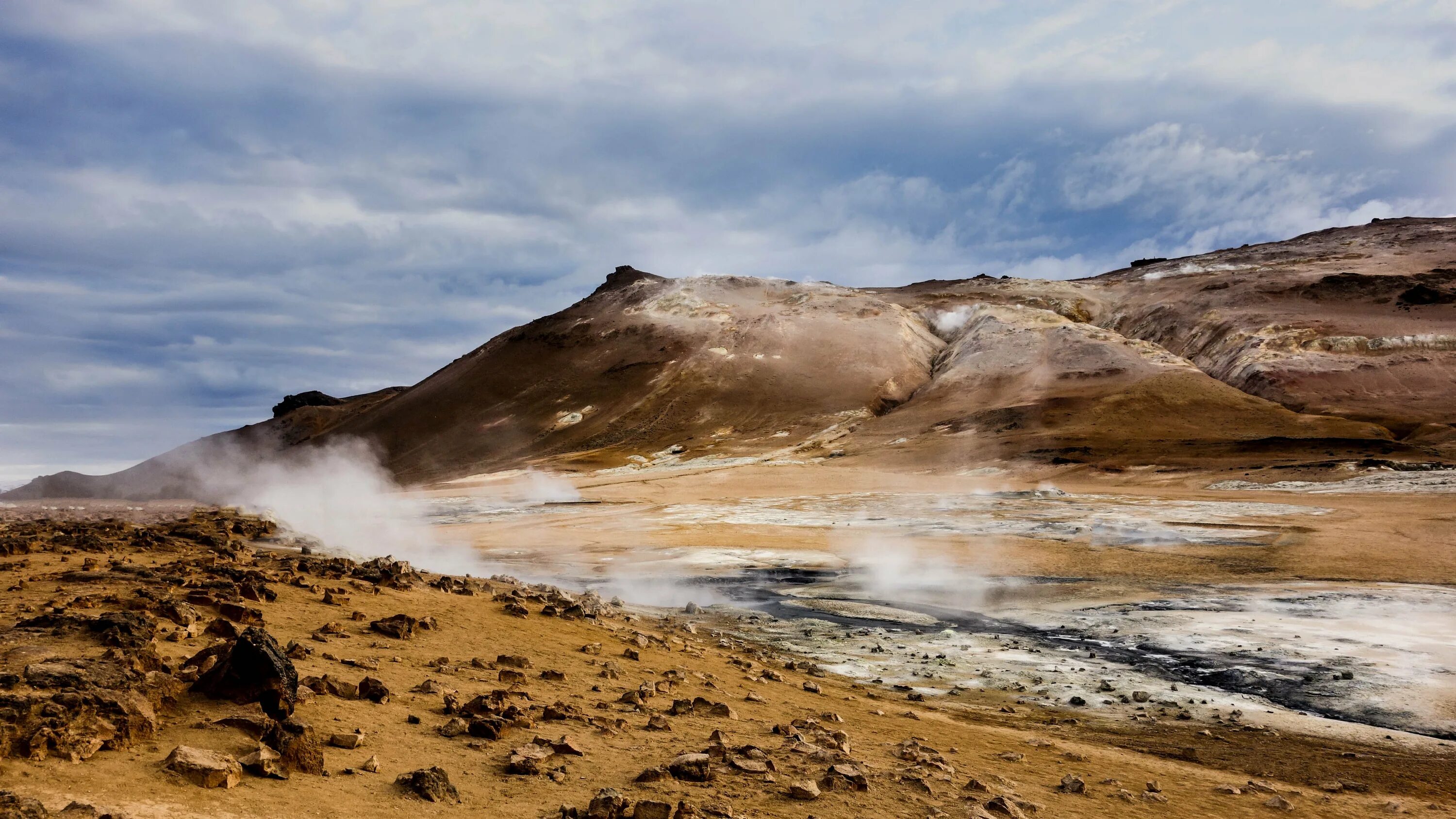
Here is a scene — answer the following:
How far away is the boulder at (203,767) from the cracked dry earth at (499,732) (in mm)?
15

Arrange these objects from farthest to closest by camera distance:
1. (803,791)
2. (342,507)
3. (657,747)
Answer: (342,507)
(657,747)
(803,791)

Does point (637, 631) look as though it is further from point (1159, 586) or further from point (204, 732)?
point (1159, 586)

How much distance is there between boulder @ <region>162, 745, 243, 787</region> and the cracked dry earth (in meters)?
0.02

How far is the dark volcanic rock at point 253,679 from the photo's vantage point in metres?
6.71

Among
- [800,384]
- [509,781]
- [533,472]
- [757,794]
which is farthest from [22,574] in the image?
[800,384]

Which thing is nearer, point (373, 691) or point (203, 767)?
point (203, 767)

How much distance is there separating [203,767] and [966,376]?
9226 centimetres

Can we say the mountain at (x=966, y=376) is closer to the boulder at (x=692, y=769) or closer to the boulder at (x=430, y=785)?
the boulder at (x=692, y=769)

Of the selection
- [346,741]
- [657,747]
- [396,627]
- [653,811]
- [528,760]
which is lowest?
[657,747]

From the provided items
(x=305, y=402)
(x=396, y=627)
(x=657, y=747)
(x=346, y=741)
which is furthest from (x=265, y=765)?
(x=305, y=402)

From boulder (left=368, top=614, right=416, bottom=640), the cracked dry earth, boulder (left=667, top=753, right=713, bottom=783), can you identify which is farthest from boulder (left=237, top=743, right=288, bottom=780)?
boulder (left=368, top=614, right=416, bottom=640)

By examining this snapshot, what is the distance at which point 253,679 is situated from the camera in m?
6.79

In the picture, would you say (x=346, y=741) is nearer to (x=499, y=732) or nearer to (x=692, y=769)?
(x=499, y=732)

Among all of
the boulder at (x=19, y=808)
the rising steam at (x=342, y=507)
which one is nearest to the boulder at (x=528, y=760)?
the boulder at (x=19, y=808)
